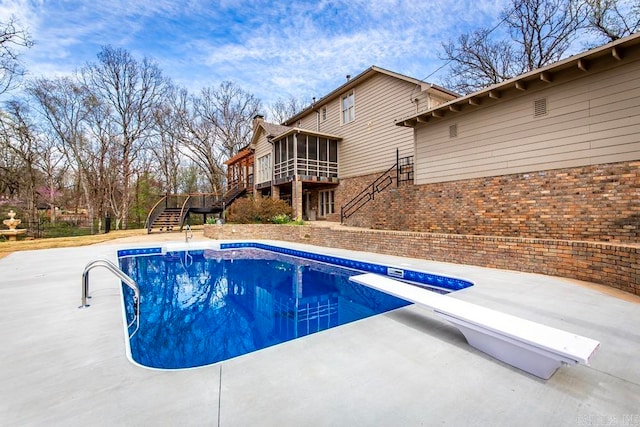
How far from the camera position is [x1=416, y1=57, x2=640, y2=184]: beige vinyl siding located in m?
5.48

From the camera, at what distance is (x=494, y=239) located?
6.50 m

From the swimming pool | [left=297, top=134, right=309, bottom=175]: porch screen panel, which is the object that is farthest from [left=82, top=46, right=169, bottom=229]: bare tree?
the swimming pool

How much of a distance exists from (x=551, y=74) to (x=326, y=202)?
38.8ft

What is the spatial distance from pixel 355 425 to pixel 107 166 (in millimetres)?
24476

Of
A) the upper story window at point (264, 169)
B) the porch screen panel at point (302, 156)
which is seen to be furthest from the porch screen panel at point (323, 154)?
the upper story window at point (264, 169)

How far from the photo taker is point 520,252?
19.9 ft

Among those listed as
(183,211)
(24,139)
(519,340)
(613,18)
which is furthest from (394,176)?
(24,139)

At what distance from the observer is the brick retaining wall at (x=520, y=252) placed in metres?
4.69

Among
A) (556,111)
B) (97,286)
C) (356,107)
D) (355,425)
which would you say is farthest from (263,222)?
(355,425)

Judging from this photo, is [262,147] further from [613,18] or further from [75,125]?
[613,18]

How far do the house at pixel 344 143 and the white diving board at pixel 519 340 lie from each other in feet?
29.4

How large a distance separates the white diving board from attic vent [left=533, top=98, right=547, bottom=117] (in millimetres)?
5900

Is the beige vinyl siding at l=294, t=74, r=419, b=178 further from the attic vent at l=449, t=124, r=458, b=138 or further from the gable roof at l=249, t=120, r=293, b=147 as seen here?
the attic vent at l=449, t=124, r=458, b=138

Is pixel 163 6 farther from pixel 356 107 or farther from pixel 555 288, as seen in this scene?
pixel 555 288
